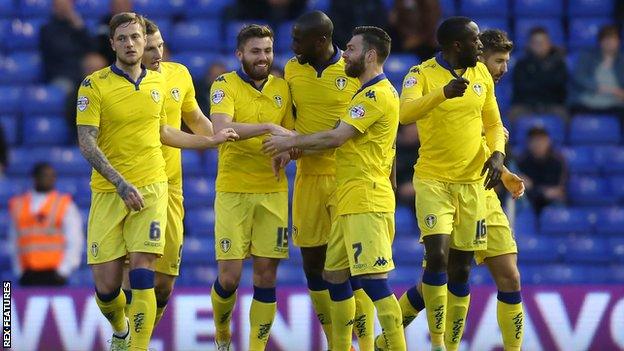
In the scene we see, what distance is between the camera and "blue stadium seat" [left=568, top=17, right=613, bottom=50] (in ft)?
58.3

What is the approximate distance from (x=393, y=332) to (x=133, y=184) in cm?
205

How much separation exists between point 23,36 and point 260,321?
7.63m

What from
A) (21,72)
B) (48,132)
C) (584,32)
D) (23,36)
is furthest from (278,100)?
(23,36)

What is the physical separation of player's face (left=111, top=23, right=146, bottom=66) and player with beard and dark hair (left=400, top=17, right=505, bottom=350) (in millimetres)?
1871

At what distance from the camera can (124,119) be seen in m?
11.1

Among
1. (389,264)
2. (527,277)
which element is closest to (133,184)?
(389,264)

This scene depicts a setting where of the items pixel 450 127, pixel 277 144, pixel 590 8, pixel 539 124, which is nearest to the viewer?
pixel 277 144

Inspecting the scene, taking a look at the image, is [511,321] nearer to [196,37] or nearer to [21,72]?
[196,37]

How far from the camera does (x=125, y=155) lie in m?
11.1

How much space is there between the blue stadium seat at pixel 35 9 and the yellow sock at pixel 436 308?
827 centimetres

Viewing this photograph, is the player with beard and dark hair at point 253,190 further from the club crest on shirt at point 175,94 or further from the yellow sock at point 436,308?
the yellow sock at point 436,308

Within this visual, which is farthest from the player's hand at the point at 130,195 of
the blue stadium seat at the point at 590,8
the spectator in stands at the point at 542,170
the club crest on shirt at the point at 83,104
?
the blue stadium seat at the point at 590,8

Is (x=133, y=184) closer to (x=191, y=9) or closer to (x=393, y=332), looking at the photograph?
(x=393, y=332)

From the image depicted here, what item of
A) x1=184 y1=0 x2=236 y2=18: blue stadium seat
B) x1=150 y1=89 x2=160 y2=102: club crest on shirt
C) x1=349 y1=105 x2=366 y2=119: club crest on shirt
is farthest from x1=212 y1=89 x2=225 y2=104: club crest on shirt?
x1=184 y1=0 x2=236 y2=18: blue stadium seat
